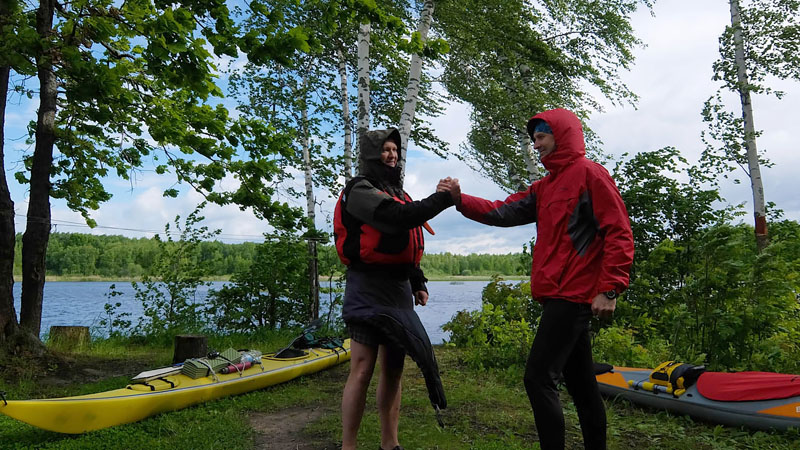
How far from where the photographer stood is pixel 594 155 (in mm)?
12117

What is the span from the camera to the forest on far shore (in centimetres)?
902

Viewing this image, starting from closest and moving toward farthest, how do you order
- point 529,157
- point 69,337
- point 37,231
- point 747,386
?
point 747,386, point 37,231, point 69,337, point 529,157

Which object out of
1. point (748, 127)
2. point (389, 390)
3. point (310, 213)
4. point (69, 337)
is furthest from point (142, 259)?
point (748, 127)

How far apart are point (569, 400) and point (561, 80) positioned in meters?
9.06

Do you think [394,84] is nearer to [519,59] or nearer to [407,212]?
[519,59]

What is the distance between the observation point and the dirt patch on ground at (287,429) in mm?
3535

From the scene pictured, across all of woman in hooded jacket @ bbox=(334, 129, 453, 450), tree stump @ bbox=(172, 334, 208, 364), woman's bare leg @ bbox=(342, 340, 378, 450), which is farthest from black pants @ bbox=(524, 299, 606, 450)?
tree stump @ bbox=(172, 334, 208, 364)

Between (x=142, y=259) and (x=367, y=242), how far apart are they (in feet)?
25.8

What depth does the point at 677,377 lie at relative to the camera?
4.20m

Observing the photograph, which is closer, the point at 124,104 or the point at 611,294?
the point at 611,294

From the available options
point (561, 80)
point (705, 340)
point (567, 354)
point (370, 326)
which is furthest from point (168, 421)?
point (561, 80)

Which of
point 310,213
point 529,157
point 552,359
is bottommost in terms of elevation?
point 552,359

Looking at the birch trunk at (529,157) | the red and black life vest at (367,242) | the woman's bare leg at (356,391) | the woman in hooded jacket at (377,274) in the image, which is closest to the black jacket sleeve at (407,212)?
the woman in hooded jacket at (377,274)

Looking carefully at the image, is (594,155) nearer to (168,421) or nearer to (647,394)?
(647,394)
